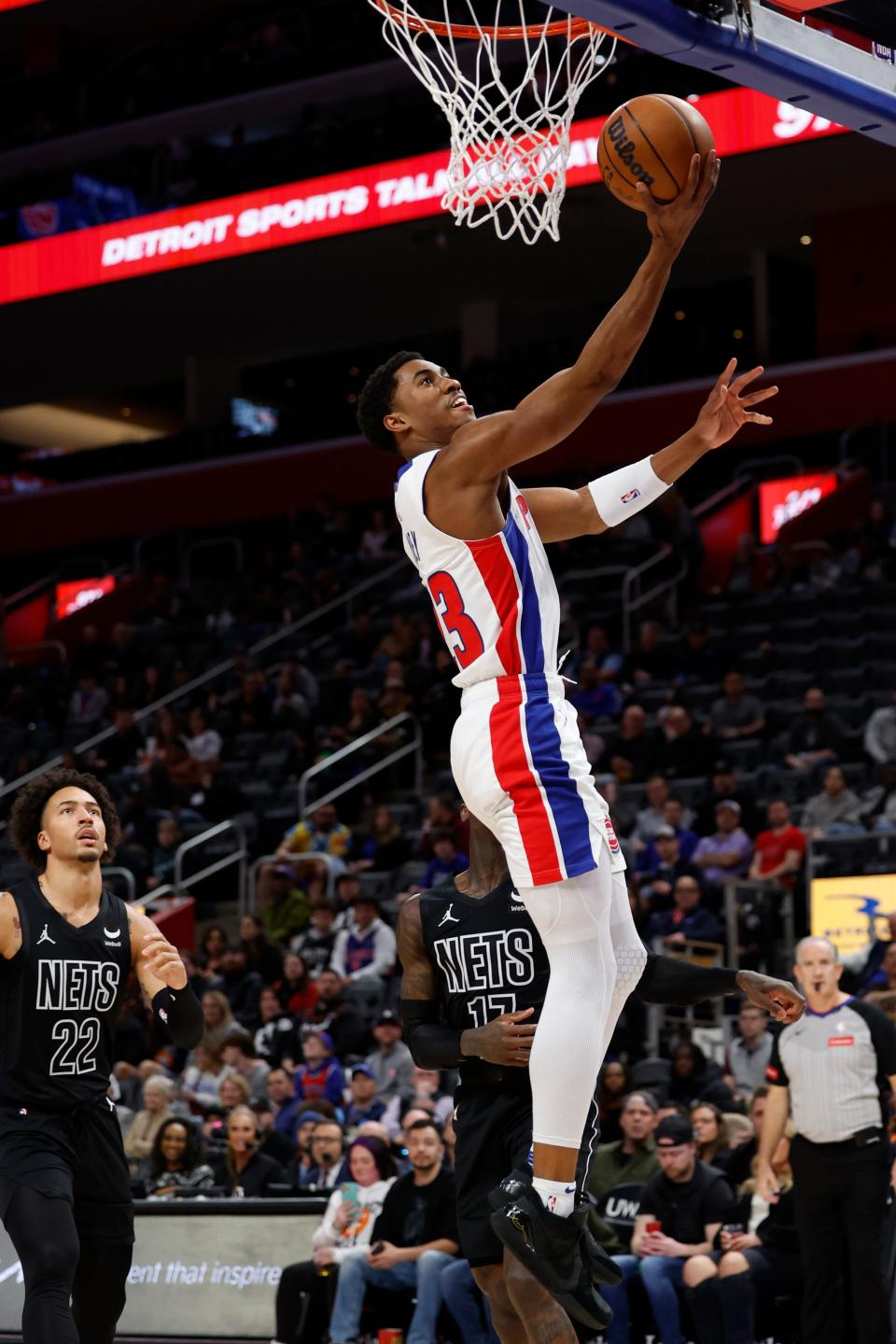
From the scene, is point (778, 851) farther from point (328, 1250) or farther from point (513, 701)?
point (513, 701)

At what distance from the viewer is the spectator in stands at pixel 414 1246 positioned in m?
10.4

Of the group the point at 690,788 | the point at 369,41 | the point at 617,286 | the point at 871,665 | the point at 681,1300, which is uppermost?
the point at 369,41

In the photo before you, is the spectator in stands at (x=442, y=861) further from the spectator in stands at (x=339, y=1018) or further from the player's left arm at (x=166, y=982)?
the player's left arm at (x=166, y=982)

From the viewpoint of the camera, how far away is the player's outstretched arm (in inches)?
196

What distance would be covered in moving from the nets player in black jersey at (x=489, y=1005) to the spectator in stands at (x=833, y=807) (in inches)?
353

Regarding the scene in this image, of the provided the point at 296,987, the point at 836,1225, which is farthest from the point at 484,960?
the point at 296,987

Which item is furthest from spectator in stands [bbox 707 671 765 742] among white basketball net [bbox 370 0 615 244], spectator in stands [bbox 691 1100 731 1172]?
white basketball net [bbox 370 0 615 244]

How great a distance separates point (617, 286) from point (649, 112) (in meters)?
21.7

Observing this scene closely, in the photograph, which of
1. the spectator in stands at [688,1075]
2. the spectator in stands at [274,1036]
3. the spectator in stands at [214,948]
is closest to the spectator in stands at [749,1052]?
the spectator in stands at [688,1075]

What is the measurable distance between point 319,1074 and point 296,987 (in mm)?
1783

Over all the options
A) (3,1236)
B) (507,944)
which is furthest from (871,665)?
(507,944)

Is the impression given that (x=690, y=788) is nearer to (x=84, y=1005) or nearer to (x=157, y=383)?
(x=84, y=1005)

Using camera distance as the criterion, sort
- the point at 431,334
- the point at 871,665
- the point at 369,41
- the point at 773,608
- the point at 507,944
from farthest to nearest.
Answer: the point at 431,334 → the point at 369,41 → the point at 773,608 → the point at 871,665 → the point at 507,944

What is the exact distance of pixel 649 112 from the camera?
16.8 ft
